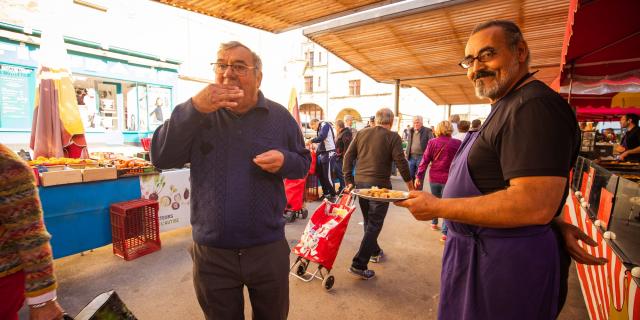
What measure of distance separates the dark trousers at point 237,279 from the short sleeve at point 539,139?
135 cm

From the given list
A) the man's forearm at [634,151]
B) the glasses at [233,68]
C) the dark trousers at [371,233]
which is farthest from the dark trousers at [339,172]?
the glasses at [233,68]

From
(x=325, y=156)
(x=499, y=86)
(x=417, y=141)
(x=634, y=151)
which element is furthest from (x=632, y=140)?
(x=499, y=86)

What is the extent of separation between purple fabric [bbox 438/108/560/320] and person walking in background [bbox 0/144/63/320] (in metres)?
1.99

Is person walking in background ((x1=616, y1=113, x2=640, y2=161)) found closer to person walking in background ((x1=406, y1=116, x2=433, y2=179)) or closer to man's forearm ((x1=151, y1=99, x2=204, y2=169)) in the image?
person walking in background ((x1=406, y1=116, x2=433, y2=179))

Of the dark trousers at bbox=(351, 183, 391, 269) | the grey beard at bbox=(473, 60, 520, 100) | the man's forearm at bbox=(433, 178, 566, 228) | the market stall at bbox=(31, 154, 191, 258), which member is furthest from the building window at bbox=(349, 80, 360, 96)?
the man's forearm at bbox=(433, 178, 566, 228)

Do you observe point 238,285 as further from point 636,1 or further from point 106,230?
point 636,1

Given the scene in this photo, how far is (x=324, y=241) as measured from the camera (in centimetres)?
356

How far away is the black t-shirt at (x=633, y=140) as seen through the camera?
711cm

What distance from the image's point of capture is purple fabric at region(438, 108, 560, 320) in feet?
4.33

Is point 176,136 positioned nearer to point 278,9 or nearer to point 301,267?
point 301,267

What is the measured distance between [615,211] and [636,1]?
212 centimetres

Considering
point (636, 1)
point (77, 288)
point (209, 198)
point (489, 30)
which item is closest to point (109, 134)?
point (77, 288)

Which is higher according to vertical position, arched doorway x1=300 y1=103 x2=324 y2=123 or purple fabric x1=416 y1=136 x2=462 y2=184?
arched doorway x1=300 y1=103 x2=324 y2=123

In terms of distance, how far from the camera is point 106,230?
4254 mm
